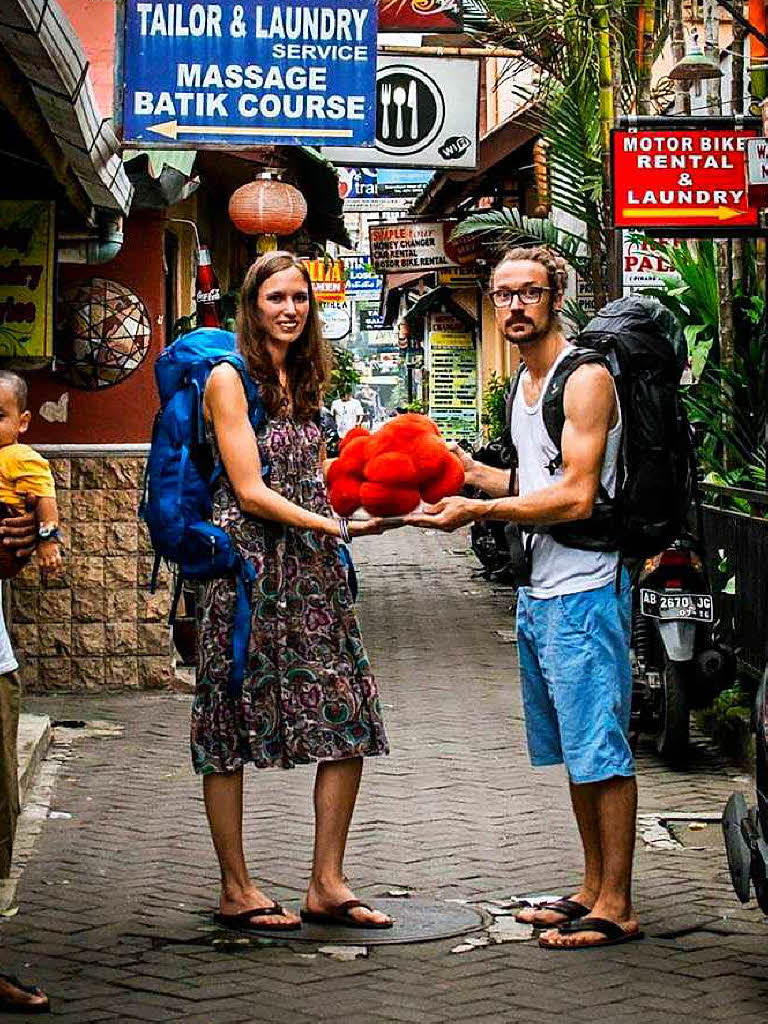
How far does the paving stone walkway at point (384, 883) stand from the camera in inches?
195

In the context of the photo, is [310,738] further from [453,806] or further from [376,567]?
[376,567]

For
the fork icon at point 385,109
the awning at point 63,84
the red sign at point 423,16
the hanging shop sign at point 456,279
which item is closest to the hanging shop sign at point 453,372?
the hanging shop sign at point 456,279

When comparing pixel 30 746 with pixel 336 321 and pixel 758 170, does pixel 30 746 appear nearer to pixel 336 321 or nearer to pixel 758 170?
pixel 758 170

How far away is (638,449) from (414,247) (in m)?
17.9

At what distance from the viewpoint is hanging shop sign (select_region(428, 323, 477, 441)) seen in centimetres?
3106

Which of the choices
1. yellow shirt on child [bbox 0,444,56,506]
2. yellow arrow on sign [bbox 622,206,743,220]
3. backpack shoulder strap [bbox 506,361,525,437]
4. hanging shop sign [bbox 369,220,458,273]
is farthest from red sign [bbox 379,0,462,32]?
yellow shirt on child [bbox 0,444,56,506]

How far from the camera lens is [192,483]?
558 cm

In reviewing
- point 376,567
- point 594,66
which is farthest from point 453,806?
point 376,567

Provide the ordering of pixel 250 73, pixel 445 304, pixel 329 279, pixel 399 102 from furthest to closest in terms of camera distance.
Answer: pixel 329 279
pixel 445 304
pixel 399 102
pixel 250 73

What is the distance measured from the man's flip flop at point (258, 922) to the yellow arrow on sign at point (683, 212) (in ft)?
17.1

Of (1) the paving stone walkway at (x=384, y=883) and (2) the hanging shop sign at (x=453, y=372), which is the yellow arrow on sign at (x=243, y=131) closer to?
(1) the paving stone walkway at (x=384, y=883)

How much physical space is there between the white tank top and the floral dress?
638 millimetres

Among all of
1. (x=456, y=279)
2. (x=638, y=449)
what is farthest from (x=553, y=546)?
(x=456, y=279)

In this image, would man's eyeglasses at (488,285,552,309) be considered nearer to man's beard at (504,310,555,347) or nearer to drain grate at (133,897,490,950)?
man's beard at (504,310,555,347)
